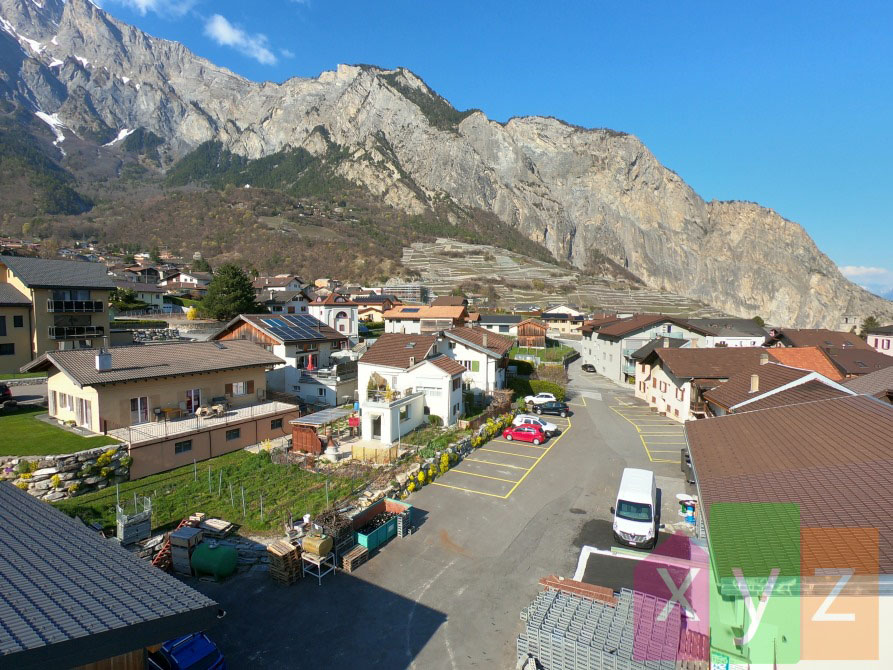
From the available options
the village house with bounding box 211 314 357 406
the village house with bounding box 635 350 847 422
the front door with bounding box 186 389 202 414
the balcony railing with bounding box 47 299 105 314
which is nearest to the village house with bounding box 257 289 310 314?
the balcony railing with bounding box 47 299 105 314

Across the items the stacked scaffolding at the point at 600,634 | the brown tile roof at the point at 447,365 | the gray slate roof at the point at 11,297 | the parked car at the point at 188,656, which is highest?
the gray slate roof at the point at 11,297

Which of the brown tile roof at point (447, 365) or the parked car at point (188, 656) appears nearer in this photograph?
the parked car at point (188, 656)

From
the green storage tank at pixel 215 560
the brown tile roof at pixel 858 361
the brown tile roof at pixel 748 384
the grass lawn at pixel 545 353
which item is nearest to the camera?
the green storage tank at pixel 215 560

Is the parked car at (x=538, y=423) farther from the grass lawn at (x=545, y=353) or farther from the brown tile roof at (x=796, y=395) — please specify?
the grass lawn at (x=545, y=353)

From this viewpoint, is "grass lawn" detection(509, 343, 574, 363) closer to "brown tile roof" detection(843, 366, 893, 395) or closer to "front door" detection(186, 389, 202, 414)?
"brown tile roof" detection(843, 366, 893, 395)

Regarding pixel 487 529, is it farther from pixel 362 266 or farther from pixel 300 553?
pixel 362 266

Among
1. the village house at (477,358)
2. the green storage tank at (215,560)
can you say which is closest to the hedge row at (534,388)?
the village house at (477,358)
